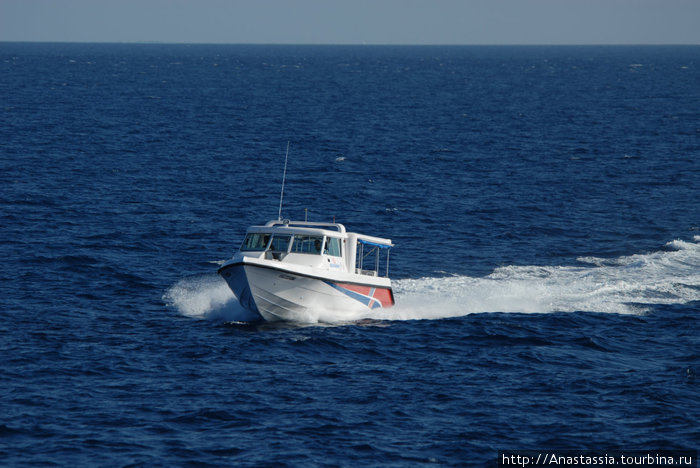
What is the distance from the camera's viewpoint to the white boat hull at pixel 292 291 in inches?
1428

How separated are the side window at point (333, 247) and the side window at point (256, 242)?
2.54 m

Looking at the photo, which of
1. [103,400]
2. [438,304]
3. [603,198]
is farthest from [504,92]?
[103,400]

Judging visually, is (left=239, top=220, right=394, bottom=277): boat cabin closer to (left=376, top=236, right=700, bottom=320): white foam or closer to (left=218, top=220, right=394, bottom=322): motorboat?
(left=218, top=220, right=394, bottom=322): motorboat

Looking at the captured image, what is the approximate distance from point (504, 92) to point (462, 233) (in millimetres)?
125845

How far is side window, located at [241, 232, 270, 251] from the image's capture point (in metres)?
38.8

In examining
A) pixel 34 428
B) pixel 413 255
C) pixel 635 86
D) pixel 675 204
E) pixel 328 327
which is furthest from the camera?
pixel 635 86

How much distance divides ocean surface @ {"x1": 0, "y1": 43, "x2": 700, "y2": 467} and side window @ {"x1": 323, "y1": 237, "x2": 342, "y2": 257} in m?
2.92

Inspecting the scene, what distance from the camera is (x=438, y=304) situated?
42625mm

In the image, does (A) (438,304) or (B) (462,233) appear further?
(B) (462,233)

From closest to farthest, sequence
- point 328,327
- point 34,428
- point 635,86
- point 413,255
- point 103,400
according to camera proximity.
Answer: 1. point 34,428
2. point 103,400
3. point 328,327
4. point 413,255
5. point 635,86

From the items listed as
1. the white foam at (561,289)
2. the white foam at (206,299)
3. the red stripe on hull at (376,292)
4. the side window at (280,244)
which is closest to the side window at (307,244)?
the side window at (280,244)

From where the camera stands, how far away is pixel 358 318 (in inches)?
1554

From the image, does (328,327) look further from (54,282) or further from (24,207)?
(24,207)

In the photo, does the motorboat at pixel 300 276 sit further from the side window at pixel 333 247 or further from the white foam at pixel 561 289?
the white foam at pixel 561 289
